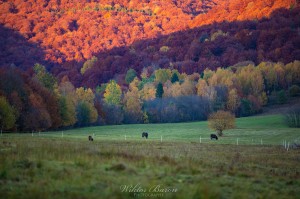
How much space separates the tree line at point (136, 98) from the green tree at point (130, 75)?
16348 millimetres

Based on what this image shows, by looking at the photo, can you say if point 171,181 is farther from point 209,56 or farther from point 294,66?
point 209,56

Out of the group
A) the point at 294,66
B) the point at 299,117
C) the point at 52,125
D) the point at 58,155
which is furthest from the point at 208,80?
the point at 58,155

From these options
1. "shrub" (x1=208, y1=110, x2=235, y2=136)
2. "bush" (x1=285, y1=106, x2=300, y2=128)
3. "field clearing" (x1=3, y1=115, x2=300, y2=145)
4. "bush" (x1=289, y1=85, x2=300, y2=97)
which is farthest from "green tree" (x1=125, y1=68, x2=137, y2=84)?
"shrub" (x1=208, y1=110, x2=235, y2=136)

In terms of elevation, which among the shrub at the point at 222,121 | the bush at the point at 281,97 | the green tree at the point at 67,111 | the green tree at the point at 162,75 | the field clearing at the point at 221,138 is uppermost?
the green tree at the point at 162,75

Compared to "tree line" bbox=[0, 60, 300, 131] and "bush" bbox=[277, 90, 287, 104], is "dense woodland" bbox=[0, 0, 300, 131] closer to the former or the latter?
"bush" bbox=[277, 90, 287, 104]

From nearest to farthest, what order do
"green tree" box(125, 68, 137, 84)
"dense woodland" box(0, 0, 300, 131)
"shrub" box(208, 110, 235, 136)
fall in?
"shrub" box(208, 110, 235, 136), "dense woodland" box(0, 0, 300, 131), "green tree" box(125, 68, 137, 84)

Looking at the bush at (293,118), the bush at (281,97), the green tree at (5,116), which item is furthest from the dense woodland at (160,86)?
the bush at (293,118)

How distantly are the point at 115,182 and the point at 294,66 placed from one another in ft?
444

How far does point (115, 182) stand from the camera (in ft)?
39.3

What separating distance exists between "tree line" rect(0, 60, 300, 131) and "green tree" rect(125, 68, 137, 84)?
53.6 feet

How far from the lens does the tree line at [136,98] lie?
213ft

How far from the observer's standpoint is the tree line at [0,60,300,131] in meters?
64.9

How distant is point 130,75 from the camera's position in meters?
171

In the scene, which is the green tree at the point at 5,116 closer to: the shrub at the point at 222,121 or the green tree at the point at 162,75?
the shrub at the point at 222,121
